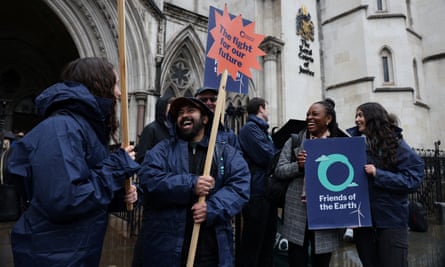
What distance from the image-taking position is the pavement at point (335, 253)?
148 inches

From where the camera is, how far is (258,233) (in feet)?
9.84

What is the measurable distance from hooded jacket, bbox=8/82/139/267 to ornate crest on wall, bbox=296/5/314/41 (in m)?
11.9

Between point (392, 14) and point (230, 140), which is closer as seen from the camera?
point (230, 140)

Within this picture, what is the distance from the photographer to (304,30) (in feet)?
40.1

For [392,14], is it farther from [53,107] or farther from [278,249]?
[53,107]

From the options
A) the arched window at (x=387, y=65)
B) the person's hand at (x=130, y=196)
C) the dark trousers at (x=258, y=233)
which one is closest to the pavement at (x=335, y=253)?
the dark trousers at (x=258, y=233)

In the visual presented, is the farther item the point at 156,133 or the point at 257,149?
the point at 257,149

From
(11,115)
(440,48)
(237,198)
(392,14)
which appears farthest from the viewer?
(440,48)

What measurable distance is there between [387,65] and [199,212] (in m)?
14.3

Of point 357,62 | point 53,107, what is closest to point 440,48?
point 357,62

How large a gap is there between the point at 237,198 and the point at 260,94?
9.83 meters

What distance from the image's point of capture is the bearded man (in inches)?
70.3

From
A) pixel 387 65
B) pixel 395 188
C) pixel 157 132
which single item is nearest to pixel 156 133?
pixel 157 132

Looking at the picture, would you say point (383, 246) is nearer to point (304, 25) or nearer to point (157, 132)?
point (157, 132)
